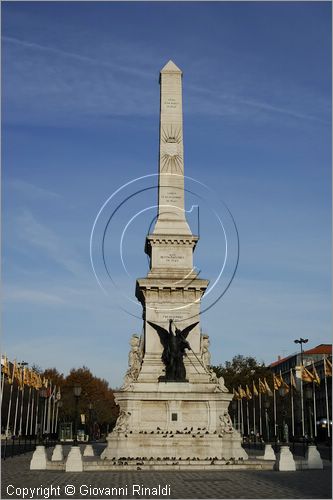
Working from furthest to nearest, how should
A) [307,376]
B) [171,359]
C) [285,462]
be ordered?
[307,376], [171,359], [285,462]

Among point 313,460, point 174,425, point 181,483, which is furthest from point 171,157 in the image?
point 181,483

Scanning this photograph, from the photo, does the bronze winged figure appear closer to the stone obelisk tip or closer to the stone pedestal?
the stone pedestal

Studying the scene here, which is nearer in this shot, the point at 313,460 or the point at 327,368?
the point at 313,460

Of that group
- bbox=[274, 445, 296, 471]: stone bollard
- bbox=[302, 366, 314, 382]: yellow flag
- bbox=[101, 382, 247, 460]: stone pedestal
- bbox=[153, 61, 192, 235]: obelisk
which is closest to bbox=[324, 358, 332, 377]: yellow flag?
bbox=[302, 366, 314, 382]: yellow flag

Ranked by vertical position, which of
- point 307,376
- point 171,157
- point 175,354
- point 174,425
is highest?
point 171,157

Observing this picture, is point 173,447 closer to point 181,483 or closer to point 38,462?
point 38,462

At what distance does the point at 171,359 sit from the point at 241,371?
72.5 meters

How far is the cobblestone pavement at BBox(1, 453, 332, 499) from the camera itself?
20781mm

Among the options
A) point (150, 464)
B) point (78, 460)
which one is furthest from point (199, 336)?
point (78, 460)

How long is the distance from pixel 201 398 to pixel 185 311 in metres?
6.07

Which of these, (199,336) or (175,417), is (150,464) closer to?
(175,417)

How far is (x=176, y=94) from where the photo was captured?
48125 millimetres

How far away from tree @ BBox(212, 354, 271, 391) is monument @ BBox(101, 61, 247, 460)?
5987 cm

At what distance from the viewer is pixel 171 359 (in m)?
38.7
